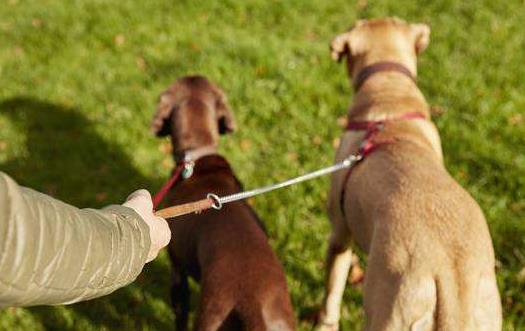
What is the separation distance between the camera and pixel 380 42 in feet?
14.3

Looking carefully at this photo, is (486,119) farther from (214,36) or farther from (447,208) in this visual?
(214,36)

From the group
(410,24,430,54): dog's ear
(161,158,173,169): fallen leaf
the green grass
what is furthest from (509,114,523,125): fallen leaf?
(161,158,173,169): fallen leaf

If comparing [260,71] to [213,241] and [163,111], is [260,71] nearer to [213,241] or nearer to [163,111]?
[163,111]

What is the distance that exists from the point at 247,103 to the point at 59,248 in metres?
4.48

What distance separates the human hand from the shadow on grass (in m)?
2.12

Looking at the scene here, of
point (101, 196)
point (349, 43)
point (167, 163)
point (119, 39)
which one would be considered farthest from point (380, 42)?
point (119, 39)

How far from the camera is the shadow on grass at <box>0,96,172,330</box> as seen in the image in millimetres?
4336

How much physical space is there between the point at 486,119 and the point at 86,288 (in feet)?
14.8

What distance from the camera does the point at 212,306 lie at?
299 cm

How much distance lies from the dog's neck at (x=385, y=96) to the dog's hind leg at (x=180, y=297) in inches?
66.5

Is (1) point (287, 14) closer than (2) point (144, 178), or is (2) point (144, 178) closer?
(2) point (144, 178)

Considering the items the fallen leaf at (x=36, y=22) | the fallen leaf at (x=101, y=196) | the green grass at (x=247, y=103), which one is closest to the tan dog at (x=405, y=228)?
the green grass at (x=247, y=103)

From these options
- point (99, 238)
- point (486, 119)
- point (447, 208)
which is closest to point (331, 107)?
point (486, 119)

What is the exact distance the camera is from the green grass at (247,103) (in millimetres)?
4484
